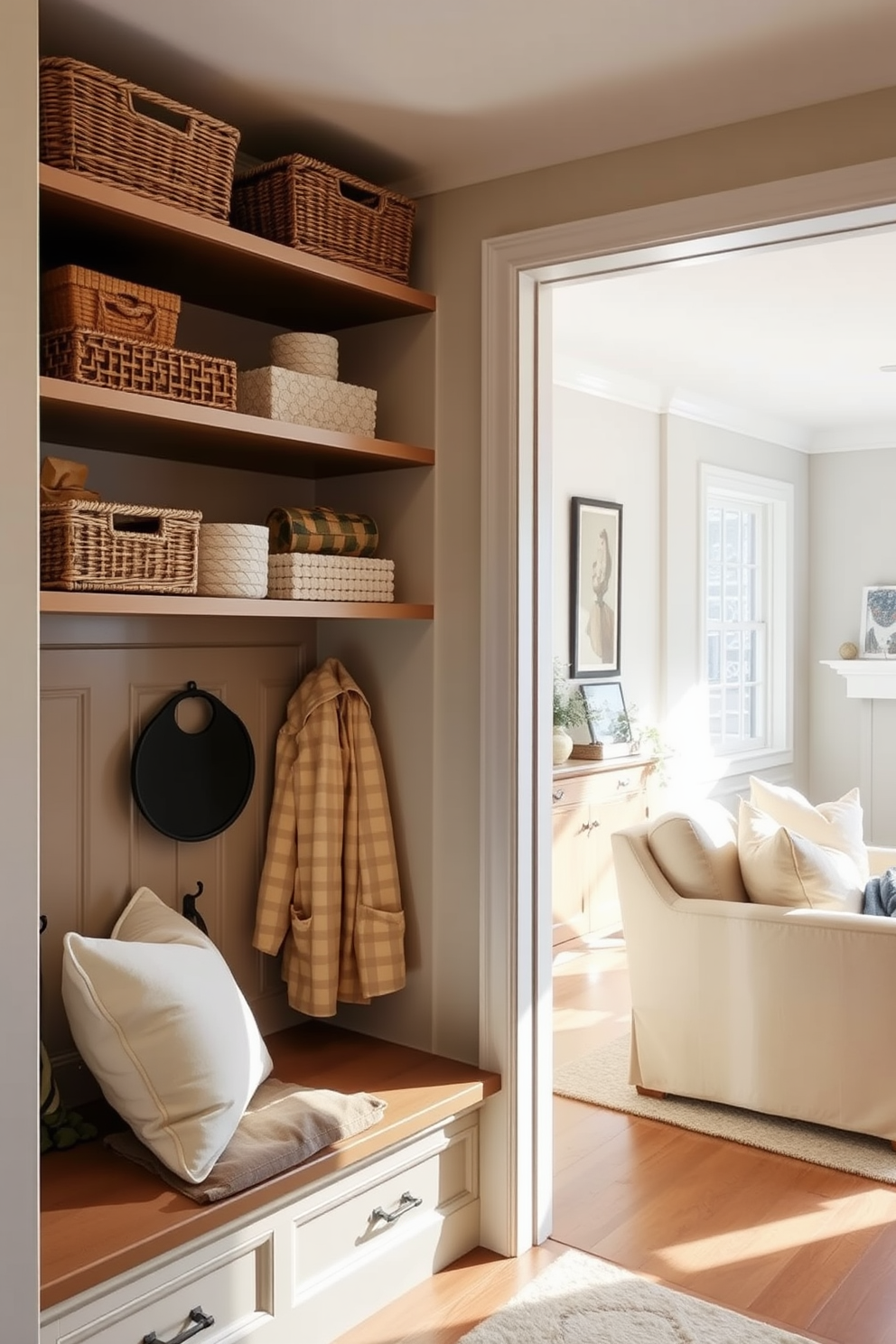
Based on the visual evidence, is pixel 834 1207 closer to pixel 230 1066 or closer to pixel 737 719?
pixel 230 1066

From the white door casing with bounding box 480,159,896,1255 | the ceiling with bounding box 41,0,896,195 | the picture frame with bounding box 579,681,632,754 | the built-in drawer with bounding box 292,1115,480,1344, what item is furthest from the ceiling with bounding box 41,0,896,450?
the picture frame with bounding box 579,681,632,754

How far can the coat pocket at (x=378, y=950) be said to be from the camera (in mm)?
2875

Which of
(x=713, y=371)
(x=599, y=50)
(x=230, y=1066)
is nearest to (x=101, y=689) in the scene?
(x=230, y=1066)

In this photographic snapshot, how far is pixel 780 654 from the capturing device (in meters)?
7.57

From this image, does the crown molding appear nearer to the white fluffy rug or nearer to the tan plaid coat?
the tan plaid coat

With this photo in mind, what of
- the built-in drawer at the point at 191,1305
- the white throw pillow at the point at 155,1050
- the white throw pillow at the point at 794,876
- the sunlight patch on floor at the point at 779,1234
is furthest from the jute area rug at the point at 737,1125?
the white throw pillow at the point at 155,1050

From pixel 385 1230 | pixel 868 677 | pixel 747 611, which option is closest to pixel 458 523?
pixel 385 1230

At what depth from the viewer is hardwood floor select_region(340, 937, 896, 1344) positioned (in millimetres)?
2596

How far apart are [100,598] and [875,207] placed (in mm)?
1629

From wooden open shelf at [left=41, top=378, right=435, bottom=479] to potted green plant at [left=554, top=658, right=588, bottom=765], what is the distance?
243 cm

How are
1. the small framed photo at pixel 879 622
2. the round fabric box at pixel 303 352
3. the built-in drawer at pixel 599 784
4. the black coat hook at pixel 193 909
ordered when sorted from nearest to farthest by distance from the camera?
the round fabric box at pixel 303 352
the black coat hook at pixel 193 909
the built-in drawer at pixel 599 784
the small framed photo at pixel 879 622

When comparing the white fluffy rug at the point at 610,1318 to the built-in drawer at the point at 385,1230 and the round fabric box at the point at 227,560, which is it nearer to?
the built-in drawer at the point at 385,1230

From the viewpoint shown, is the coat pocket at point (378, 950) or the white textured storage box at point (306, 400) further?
the coat pocket at point (378, 950)

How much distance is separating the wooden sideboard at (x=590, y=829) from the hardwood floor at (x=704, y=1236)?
1.42 metres
